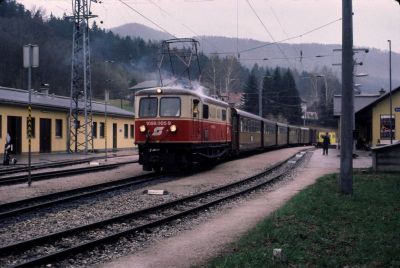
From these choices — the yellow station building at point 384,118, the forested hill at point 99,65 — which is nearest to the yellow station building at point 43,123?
the forested hill at point 99,65

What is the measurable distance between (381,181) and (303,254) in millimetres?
10032

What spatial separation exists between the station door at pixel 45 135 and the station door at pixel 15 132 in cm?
296

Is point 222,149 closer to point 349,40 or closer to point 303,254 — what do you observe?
point 349,40

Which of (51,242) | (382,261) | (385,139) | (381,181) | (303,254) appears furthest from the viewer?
(385,139)

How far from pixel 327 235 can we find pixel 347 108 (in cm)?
583

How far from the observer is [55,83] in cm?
6644

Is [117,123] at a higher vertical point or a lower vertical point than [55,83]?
lower

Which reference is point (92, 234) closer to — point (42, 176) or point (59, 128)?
point (42, 176)

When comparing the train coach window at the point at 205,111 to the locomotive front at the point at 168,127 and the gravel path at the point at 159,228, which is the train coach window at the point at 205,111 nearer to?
the locomotive front at the point at 168,127

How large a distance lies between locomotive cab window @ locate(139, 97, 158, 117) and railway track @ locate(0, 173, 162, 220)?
251 cm

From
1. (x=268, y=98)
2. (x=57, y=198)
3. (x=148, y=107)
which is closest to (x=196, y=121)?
(x=148, y=107)

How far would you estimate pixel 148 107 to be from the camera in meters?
19.8

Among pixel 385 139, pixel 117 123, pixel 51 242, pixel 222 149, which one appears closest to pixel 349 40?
pixel 51 242

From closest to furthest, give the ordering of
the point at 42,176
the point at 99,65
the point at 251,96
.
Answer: the point at 42,176, the point at 99,65, the point at 251,96
